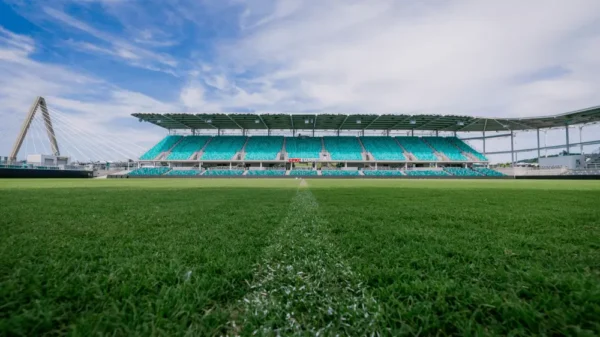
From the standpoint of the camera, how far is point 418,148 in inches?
1665

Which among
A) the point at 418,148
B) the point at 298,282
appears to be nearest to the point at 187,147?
the point at 418,148

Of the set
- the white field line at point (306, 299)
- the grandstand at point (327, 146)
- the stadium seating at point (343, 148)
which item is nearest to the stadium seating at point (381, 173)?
the grandstand at point (327, 146)

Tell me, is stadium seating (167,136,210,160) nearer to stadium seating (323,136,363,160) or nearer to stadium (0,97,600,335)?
stadium seating (323,136,363,160)

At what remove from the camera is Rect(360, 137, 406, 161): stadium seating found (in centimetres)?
4041

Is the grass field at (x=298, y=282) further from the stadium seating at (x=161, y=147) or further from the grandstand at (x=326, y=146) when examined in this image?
the stadium seating at (x=161, y=147)

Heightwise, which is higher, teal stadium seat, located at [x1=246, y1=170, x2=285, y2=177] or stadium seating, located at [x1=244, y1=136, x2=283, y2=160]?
stadium seating, located at [x1=244, y1=136, x2=283, y2=160]

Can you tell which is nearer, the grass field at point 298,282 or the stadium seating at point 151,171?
the grass field at point 298,282

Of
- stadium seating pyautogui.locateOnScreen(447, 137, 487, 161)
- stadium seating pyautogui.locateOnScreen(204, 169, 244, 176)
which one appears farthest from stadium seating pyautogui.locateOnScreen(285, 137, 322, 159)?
stadium seating pyautogui.locateOnScreen(447, 137, 487, 161)

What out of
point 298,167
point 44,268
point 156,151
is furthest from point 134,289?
point 156,151

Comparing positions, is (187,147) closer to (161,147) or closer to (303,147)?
(161,147)

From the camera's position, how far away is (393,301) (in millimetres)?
1066

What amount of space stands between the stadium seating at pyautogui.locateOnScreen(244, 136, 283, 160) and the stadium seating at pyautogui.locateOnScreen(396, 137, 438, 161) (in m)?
19.6

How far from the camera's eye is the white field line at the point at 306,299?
91 cm

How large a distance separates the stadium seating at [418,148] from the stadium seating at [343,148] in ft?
24.2
